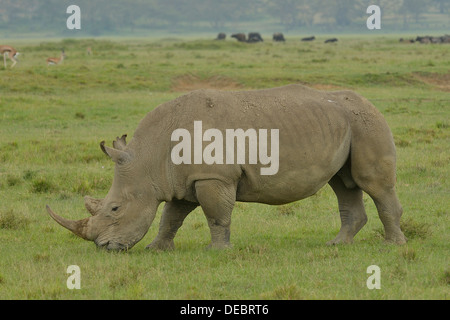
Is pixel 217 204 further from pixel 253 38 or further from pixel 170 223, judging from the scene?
pixel 253 38

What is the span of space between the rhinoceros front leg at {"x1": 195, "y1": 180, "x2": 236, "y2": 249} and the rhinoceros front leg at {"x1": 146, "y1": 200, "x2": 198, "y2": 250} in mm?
593

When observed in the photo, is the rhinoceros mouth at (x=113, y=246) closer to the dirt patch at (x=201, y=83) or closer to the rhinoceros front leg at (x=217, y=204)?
the rhinoceros front leg at (x=217, y=204)

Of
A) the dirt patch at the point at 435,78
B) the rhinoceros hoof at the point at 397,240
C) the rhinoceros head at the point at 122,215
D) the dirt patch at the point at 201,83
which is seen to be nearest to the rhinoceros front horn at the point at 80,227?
the rhinoceros head at the point at 122,215

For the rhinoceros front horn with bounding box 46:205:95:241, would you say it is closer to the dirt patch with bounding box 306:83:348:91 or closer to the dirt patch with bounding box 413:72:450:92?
the dirt patch with bounding box 306:83:348:91

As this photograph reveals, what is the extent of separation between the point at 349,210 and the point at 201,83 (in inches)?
850

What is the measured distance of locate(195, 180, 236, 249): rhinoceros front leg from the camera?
862 centimetres

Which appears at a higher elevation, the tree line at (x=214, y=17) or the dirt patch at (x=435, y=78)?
the tree line at (x=214, y=17)

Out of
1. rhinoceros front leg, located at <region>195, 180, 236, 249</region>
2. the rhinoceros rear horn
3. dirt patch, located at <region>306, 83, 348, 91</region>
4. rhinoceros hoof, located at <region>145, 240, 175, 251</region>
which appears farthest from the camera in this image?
dirt patch, located at <region>306, 83, 348, 91</region>

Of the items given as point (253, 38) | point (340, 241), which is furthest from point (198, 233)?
point (253, 38)

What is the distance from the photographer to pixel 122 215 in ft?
28.6

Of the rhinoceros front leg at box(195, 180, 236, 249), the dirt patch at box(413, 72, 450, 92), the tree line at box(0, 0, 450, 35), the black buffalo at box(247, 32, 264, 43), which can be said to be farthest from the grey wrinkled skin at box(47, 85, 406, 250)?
the tree line at box(0, 0, 450, 35)

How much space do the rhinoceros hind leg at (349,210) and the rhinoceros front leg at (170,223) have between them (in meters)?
1.93

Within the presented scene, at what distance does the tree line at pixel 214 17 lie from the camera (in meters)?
176
